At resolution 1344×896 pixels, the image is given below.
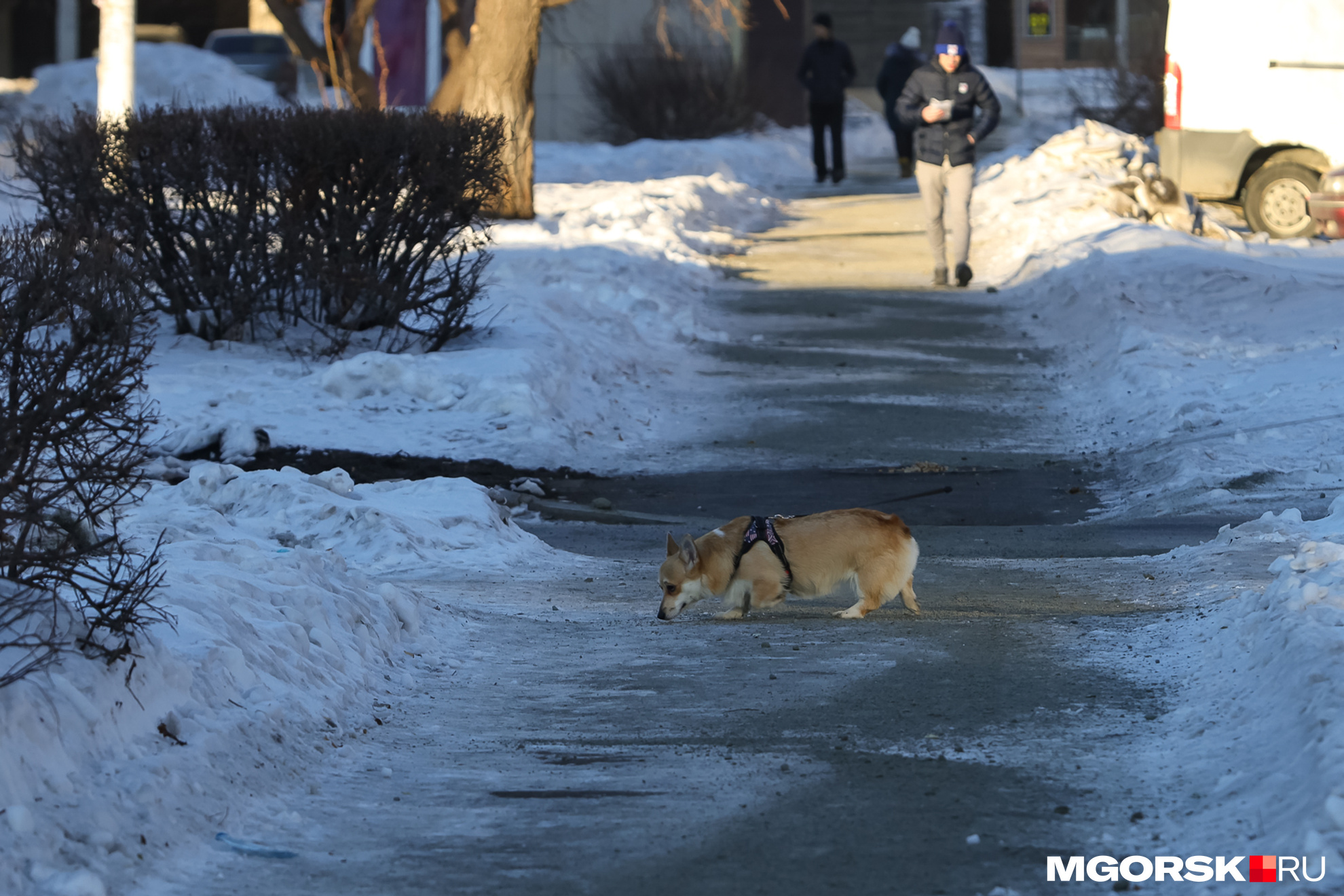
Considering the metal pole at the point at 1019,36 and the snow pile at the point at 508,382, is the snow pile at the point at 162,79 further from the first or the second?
the snow pile at the point at 508,382

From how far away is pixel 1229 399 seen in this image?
10078mm

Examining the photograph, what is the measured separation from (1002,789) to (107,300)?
296 cm

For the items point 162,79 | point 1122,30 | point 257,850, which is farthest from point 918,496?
point 1122,30

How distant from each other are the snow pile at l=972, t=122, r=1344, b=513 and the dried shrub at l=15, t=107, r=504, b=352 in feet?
14.9

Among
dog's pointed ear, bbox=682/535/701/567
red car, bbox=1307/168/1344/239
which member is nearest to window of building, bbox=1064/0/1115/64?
red car, bbox=1307/168/1344/239

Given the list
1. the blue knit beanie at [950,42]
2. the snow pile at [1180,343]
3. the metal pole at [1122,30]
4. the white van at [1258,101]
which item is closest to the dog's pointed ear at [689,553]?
the snow pile at [1180,343]

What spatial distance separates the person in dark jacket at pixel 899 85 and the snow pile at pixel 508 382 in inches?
467

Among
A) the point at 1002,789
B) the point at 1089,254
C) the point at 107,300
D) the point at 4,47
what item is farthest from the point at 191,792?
the point at 4,47

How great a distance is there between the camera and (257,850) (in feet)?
12.6

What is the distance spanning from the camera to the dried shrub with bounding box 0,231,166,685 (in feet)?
13.2

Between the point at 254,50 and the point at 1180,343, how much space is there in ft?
120

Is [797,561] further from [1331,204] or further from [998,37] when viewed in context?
[998,37]

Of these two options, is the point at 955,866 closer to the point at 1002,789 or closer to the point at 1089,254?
the point at 1002,789

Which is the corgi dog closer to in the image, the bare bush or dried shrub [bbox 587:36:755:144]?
the bare bush
